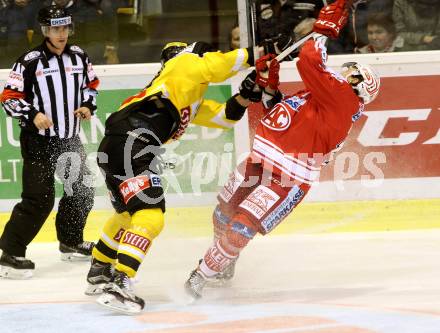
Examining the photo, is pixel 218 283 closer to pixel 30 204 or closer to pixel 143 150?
pixel 143 150

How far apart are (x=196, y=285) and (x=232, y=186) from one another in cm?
56

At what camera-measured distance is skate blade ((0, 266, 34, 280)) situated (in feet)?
17.8

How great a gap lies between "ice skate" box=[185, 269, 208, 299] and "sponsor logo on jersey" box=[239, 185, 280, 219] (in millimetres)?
405

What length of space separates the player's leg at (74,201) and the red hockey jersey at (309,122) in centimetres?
127

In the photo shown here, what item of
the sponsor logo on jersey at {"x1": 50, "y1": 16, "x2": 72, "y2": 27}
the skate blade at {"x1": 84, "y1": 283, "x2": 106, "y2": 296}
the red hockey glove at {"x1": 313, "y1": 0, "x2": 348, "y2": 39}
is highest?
the red hockey glove at {"x1": 313, "y1": 0, "x2": 348, "y2": 39}

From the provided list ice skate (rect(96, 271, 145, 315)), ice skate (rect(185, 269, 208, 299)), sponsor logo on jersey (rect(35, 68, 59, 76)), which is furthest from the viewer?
sponsor logo on jersey (rect(35, 68, 59, 76))

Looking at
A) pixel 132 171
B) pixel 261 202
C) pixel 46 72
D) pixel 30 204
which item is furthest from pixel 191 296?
pixel 46 72

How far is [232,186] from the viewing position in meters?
5.07

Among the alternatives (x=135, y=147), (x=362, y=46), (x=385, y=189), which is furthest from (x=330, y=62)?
(x=135, y=147)

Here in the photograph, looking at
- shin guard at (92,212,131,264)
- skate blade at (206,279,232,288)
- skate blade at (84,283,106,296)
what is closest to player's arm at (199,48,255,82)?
shin guard at (92,212,131,264)

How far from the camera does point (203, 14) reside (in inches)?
273

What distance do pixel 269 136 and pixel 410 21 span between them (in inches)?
88.0

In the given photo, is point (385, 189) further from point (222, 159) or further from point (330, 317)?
point (330, 317)

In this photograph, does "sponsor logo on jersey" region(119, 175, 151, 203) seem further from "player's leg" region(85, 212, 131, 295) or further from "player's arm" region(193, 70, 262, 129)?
"player's arm" region(193, 70, 262, 129)
